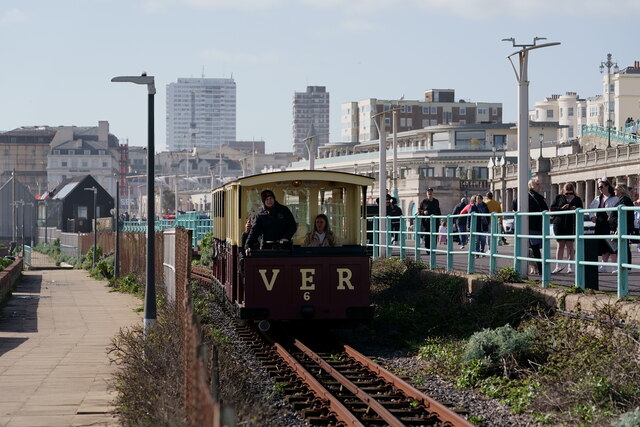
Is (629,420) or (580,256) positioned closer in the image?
(629,420)

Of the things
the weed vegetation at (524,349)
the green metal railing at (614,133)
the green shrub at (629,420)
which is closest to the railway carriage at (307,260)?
the weed vegetation at (524,349)

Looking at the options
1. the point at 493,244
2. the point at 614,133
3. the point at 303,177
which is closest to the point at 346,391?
the point at 303,177

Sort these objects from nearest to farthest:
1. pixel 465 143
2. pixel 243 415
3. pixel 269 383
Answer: pixel 243 415, pixel 269 383, pixel 465 143

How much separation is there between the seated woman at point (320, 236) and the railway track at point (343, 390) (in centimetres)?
162

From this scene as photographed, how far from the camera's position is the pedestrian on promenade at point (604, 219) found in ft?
60.3

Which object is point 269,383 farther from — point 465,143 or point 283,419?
point 465,143

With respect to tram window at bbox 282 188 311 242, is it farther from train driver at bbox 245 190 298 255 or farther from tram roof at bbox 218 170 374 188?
train driver at bbox 245 190 298 255

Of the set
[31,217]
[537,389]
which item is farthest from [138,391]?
[31,217]

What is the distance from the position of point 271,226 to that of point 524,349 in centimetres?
526

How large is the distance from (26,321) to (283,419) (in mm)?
16397

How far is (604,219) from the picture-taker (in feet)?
61.8

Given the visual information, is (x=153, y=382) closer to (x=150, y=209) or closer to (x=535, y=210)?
(x=150, y=209)

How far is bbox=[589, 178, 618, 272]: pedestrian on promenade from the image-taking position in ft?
60.3

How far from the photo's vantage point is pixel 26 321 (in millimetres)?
27156
